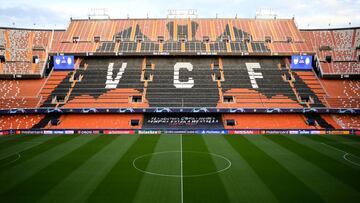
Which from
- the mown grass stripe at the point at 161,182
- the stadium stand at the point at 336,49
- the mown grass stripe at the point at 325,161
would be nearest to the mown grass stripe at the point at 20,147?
the mown grass stripe at the point at 161,182

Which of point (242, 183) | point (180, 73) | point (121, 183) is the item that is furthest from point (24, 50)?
point (242, 183)

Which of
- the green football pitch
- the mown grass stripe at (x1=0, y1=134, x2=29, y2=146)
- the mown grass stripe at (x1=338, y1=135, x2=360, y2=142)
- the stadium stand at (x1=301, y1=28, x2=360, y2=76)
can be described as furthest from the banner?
the mown grass stripe at (x1=338, y1=135, x2=360, y2=142)

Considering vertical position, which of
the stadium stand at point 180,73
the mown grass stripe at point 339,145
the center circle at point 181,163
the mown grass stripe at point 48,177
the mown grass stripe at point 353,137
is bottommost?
the mown grass stripe at point 48,177

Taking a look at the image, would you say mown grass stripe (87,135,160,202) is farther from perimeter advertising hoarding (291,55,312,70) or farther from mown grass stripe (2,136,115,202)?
perimeter advertising hoarding (291,55,312,70)

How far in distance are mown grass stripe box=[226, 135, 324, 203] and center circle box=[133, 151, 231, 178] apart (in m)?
2.10

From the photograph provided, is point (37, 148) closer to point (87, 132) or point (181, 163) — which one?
point (87, 132)

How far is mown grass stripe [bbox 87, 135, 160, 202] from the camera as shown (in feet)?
48.7

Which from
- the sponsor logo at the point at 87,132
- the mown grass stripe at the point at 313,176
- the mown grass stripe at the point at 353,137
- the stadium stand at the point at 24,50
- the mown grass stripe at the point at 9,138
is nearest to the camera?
the mown grass stripe at the point at 313,176

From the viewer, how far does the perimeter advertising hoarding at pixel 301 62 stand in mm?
44719

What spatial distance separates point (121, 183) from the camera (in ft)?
55.3

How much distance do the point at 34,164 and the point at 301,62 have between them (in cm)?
3789

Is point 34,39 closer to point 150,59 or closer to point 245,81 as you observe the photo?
point 150,59

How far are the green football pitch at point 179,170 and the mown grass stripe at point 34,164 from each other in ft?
0.16

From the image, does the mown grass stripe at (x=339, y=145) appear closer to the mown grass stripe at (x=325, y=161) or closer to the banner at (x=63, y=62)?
the mown grass stripe at (x=325, y=161)
